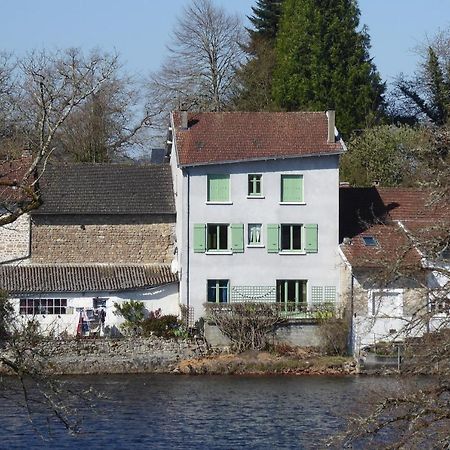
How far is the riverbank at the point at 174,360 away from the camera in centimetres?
3769

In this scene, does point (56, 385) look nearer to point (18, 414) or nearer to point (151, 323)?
point (18, 414)

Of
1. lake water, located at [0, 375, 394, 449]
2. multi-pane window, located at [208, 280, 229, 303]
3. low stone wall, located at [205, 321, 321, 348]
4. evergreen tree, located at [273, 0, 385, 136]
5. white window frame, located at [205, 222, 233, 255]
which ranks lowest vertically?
lake water, located at [0, 375, 394, 449]

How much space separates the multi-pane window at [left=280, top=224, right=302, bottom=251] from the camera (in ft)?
136

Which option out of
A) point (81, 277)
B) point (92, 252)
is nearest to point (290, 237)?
point (92, 252)

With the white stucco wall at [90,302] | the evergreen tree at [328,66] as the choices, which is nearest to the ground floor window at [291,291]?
the white stucco wall at [90,302]

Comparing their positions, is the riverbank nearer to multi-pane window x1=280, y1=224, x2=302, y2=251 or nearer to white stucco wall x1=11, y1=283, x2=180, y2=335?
white stucco wall x1=11, y1=283, x2=180, y2=335

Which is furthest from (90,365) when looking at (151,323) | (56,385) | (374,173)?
(56,385)

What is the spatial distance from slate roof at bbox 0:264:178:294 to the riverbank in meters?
2.46

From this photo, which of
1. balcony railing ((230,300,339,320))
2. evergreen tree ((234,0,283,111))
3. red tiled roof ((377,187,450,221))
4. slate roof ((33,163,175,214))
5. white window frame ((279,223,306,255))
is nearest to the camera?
balcony railing ((230,300,339,320))

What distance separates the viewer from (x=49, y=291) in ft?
132

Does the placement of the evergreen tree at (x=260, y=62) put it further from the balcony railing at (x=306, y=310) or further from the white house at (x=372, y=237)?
the balcony railing at (x=306, y=310)

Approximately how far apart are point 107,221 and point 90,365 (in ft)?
21.5

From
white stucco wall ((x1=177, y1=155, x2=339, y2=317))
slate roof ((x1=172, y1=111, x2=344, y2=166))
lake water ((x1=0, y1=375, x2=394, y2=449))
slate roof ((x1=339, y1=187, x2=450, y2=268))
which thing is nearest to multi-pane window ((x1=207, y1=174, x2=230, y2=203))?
white stucco wall ((x1=177, y1=155, x2=339, y2=317))

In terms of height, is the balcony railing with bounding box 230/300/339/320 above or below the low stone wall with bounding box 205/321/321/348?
above
